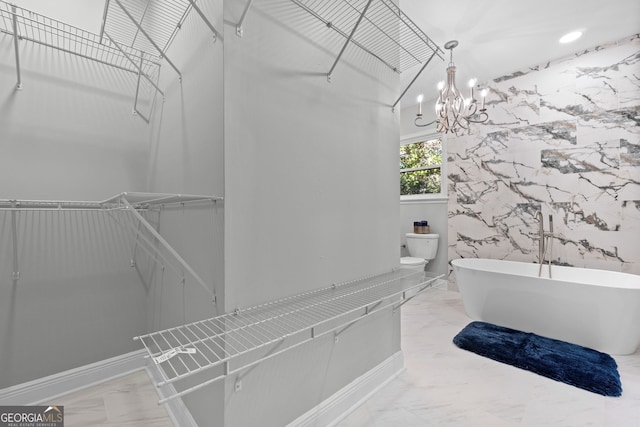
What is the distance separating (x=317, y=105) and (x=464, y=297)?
2488mm

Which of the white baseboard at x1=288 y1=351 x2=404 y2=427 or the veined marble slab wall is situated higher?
the veined marble slab wall

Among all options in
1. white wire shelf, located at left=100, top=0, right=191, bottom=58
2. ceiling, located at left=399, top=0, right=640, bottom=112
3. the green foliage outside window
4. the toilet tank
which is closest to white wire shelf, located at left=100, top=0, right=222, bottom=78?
white wire shelf, located at left=100, top=0, right=191, bottom=58

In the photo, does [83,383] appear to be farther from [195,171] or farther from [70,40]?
[70,40]

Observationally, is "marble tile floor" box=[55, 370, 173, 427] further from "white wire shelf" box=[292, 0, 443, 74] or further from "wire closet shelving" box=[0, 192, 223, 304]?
"white wire shelf" box=[292, 0, 443, 74]

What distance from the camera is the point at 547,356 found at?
2.08 meters

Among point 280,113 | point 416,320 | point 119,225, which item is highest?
point 280,113

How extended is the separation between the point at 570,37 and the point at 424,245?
2.50 metres

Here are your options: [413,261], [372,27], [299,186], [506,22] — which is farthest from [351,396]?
[506,22]

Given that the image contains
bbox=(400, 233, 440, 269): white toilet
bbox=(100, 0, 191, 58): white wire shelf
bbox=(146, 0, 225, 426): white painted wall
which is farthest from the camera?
bbox=(400, 233, 440, 269): white toilet

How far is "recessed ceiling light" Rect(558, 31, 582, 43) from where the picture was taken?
248 centimetres

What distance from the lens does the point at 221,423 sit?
1062mm

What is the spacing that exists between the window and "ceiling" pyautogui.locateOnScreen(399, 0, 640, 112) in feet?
3.87

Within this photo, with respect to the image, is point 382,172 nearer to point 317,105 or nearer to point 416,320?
point 317,105

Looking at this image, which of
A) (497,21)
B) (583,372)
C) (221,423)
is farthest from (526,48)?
(221,423)
